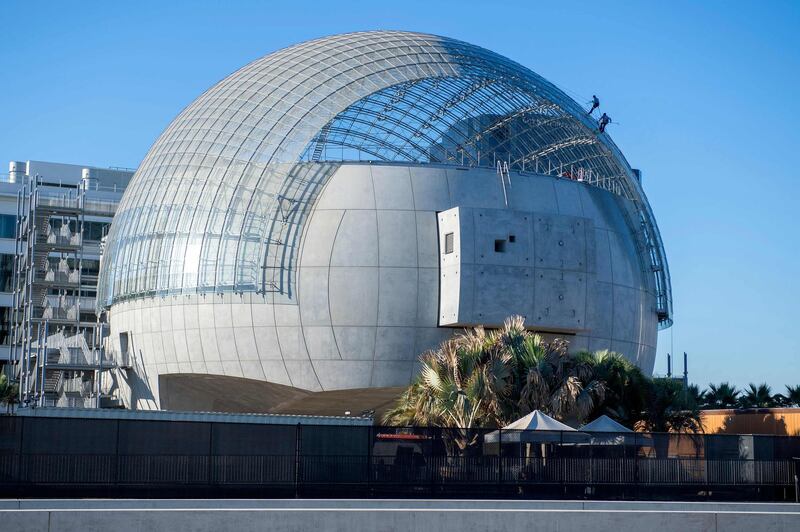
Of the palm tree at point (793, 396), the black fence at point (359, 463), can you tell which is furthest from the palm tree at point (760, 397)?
the black fence at point (359, 463)

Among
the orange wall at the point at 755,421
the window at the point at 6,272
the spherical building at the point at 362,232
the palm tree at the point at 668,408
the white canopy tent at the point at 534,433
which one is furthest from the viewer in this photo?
the window at the point at 6,272

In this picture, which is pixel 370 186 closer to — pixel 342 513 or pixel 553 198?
pixel 553 198

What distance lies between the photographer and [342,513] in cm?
2361

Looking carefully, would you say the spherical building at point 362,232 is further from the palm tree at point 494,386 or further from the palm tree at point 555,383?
the palm tree at point 494,386

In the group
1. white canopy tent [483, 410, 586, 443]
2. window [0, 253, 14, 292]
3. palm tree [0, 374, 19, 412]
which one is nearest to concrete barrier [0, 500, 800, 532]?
white canopy tent [483, 410, 586, 443]

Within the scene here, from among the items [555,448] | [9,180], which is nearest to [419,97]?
[555,448]

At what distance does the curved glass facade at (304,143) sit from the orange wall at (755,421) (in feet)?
27.6

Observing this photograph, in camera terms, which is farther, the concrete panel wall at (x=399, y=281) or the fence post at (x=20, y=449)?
the concrete panel wall at (x=399, y=281)

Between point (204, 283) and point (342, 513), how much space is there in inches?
1118

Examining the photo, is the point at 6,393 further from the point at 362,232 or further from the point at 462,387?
the point at 462,387

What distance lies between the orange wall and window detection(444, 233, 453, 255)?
528 inches

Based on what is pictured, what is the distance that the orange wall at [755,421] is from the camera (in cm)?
4719

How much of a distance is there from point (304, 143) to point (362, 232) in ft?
16.3

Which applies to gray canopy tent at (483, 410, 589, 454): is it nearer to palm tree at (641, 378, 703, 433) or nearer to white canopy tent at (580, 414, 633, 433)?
white canopy tent at (580, 414, 633, 433)
